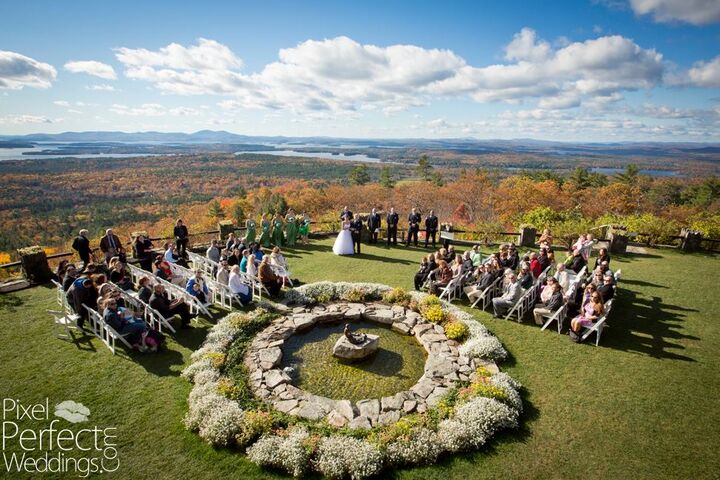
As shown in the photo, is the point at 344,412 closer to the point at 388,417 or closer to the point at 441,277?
the point at 388,417

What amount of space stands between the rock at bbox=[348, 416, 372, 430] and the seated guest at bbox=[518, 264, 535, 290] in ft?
17.9

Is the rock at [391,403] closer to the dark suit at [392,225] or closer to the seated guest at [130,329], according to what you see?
the seated guest at [130,329]

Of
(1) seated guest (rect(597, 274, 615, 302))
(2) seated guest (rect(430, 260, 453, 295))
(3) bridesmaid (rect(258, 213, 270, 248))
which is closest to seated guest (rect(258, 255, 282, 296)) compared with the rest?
(2) seated guest (rect(430, 260, 453, 295))

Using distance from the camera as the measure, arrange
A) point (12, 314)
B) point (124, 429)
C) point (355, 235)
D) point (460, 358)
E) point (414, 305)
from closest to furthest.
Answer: point (124, 429), point (460, 358), point (12, 314), point (414, 305), point (355, 235)

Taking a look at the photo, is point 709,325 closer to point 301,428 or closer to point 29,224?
point 301,428

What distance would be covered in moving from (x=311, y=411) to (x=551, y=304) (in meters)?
5.91

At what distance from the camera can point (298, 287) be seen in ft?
33.7

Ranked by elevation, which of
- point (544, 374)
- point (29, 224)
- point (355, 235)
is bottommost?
point (29, 224)

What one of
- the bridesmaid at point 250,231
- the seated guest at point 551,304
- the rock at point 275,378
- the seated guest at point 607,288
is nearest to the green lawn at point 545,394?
the seated guest at point 551,304

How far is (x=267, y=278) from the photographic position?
970 centimetres

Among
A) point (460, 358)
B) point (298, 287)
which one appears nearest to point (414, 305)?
point (460, 358)

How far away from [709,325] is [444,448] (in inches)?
311

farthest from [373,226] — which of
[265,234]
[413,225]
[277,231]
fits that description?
[265,234]

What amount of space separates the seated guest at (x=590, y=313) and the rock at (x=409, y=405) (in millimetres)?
4218
